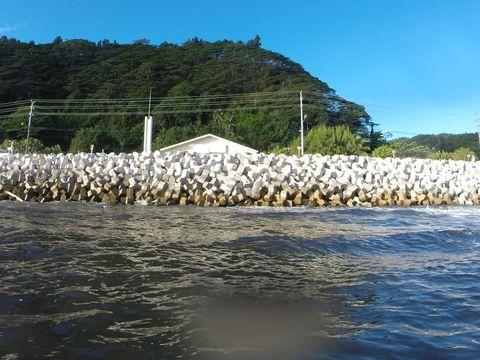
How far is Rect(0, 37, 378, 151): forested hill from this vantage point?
68812 millimetres

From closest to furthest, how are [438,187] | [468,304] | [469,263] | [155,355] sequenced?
1. [155,355]
2. [468,304]
3. [469,263]
4. [438,187]

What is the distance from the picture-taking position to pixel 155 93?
82688mm

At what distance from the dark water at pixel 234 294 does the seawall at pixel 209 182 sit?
6.24m

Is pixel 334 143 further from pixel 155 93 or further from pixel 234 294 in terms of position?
pixel 155 93

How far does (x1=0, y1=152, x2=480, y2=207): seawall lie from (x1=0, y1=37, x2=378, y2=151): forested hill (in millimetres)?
46108

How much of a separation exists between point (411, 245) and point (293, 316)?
3846mm

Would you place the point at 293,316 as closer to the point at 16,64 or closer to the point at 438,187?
the point at 438,187

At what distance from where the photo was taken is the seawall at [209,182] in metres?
13.8

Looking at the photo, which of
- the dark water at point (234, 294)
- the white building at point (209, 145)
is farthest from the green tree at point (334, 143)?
the dark water at point (234, 294)

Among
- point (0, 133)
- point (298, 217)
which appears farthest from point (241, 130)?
point (298, 217)

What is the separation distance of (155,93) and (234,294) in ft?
267

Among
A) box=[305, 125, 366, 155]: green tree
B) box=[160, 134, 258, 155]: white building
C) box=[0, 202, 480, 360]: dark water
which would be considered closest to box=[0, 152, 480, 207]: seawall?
box=[0, 202, 480, 360]: dark water

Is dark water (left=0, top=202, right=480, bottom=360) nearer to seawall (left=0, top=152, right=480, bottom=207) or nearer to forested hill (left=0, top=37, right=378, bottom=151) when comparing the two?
seawall (left=0, top=152, right=480, bottom=207)

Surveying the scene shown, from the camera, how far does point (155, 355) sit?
2826 mm
